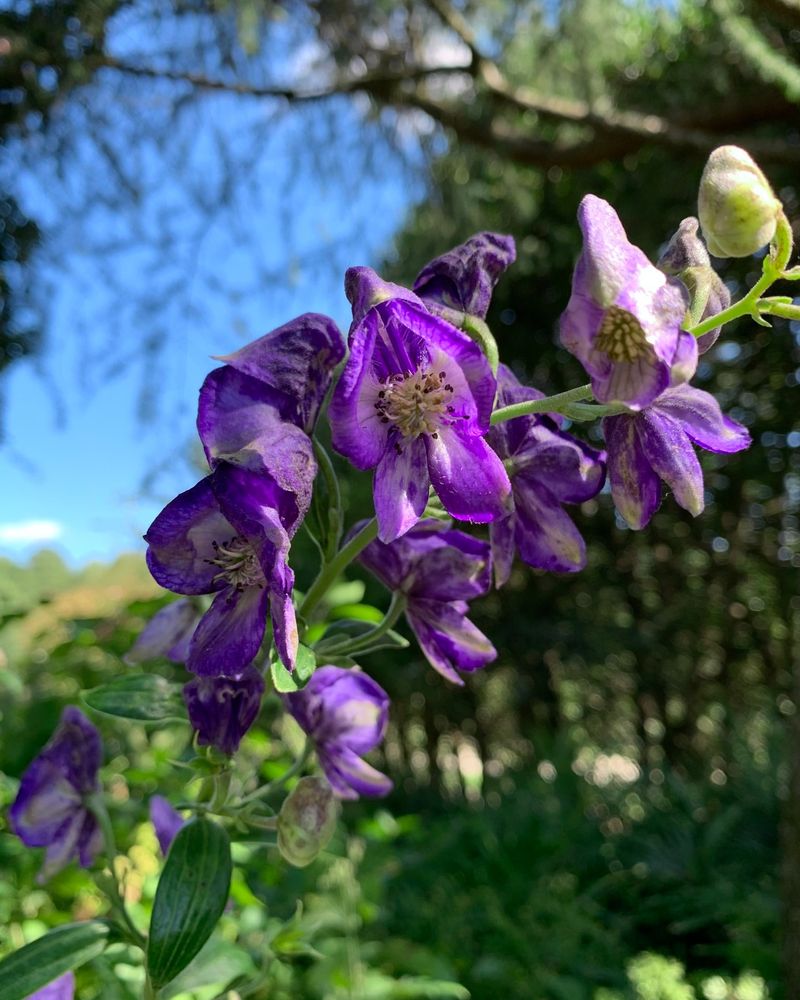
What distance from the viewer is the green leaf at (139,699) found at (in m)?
0.80

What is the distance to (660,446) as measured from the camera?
2.22ft

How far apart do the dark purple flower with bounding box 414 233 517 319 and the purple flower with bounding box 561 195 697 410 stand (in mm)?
143

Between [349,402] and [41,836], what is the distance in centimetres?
67

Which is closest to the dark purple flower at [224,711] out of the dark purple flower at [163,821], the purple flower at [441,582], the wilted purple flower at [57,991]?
the purple flower at [441,582]

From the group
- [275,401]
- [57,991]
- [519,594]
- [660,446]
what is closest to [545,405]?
[660,446]

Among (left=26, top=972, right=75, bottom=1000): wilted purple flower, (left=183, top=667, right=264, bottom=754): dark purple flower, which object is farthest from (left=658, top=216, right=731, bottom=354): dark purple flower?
(left=26, top=972, right=75, bottom=1000): wilted purple flower

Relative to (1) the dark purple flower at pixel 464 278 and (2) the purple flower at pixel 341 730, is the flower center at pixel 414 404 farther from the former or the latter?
(2) the purple flower at pixel 341 730

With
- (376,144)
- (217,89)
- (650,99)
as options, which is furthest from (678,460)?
(650,99)

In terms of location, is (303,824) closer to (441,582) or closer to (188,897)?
(188,897)

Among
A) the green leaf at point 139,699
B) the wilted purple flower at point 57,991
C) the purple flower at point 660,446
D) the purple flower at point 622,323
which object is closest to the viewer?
the purple flower at point 622,323

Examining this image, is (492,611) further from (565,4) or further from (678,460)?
(678,460)

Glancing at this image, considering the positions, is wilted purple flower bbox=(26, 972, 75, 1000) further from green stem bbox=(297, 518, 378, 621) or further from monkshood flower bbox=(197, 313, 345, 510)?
monkshood flower bbox=(197, 313, 345, 510)

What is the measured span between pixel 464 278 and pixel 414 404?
4.9 inches

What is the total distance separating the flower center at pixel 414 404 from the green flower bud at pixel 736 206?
0.74 feet
